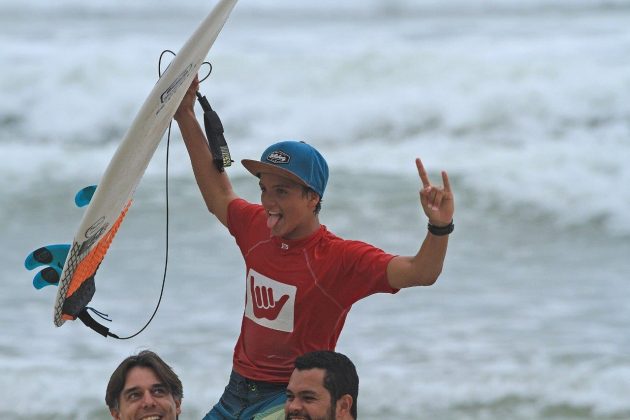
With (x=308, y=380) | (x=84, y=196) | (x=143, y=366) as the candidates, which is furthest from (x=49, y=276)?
(x=308, y=380)

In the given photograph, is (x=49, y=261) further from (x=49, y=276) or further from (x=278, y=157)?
(x=278, y=157)

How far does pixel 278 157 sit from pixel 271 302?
1.57 feet

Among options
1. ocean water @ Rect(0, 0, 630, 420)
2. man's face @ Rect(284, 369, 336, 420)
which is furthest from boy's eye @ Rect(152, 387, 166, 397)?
ocean water @ Rect(0, 0, 630, 420)

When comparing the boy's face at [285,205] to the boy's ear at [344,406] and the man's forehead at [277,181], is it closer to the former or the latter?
the man's forehead at [277,181]

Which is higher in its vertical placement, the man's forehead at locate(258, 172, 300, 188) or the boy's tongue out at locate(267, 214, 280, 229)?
the man's forehead at locate(258, 172, 300, 188)

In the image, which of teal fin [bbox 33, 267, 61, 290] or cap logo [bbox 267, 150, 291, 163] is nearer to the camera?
cap logo [bbox 267, 150, 291, 163]

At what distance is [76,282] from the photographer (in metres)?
4.74

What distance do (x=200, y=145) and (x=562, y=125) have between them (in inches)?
413

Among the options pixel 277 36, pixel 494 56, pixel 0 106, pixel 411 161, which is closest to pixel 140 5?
pixel 277 36

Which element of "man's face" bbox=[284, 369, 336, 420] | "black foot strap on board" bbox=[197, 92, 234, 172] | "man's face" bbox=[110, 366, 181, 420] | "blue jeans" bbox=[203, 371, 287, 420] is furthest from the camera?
"black foot strap on board" bbox=[197, 92, 234, 172]

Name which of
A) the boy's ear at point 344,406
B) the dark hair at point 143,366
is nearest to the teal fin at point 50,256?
the dark hair at point 143,366

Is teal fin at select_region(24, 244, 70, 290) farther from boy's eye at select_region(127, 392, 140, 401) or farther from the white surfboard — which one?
boy's eye at select_region(127, 392, 140, 401)

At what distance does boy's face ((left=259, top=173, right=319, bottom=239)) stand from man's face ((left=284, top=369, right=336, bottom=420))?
0.54 m

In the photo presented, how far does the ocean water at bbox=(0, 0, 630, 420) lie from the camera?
8.91 meters
